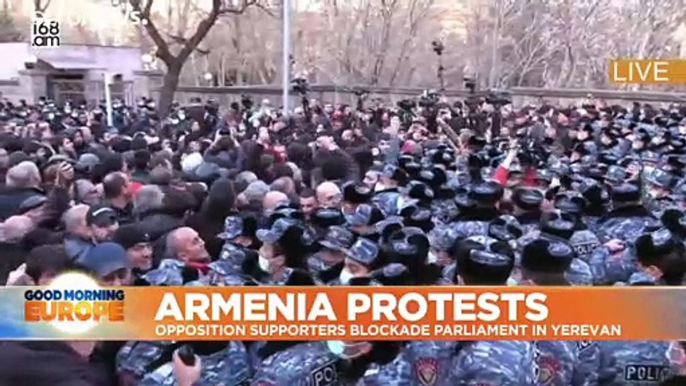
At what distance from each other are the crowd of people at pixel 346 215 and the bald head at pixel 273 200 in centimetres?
2

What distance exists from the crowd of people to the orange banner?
0.04 metres

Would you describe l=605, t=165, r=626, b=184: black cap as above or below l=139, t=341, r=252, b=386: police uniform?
above

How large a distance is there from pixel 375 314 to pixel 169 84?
4.25 feet

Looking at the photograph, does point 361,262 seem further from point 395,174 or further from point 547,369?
point 395,174

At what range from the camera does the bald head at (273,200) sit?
12.6ft

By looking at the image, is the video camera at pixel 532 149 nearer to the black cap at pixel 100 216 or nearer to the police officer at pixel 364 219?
the police officer at pixel 364 219

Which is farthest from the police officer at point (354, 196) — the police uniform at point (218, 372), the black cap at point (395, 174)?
the police uniform at point (218, 372)

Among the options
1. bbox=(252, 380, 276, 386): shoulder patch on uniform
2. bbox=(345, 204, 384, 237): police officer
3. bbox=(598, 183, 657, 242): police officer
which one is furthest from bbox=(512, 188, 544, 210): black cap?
bbox=(252, 380, 276, 386): shoulder patch on uniform

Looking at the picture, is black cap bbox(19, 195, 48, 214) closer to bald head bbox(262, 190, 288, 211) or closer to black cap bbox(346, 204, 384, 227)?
bald head bbox(262, 190, 288, 211)

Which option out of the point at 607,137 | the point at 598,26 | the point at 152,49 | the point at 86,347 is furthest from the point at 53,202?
the point at 607,137

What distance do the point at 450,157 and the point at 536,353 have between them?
1847 mm

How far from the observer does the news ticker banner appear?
321 centimetres

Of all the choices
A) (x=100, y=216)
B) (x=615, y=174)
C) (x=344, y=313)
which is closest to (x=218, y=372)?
(x=344, y=313)

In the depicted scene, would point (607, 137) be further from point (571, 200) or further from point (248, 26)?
point (248, 26)
